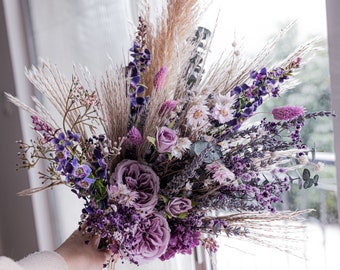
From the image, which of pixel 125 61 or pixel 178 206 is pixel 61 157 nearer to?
pixel 178 206

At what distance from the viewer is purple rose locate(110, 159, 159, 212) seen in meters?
0.84

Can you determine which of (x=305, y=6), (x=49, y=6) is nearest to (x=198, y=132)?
(x=305, y=6)

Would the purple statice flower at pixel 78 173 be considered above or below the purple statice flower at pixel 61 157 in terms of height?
below

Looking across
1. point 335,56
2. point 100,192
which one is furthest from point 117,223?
point 335,56

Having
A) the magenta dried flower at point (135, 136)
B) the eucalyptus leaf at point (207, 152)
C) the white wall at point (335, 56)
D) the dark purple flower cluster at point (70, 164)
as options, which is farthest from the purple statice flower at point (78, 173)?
the white wall at point (335, 56)

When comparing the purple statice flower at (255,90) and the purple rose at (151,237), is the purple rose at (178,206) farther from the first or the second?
the purple statice flower at (255,90)

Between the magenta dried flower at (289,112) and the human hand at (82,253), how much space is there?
1.66 ft

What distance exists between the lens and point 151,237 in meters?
0.86

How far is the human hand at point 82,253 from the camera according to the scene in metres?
0.93

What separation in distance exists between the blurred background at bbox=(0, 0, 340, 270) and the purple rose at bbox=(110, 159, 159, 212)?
10.6 inches

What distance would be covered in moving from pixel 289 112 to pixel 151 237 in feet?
1.24

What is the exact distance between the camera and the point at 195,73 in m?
0.94

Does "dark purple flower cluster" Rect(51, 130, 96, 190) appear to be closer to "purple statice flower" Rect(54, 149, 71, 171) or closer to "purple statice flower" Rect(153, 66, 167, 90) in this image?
"purple statice flower" Rect(54, 149, 71, 171)

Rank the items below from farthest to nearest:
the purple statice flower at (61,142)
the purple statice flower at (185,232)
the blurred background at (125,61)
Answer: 1. the blurred background at (125,61)
2. the purple statice flower at (185,232)
3. the purple statice flower at (61,142)
